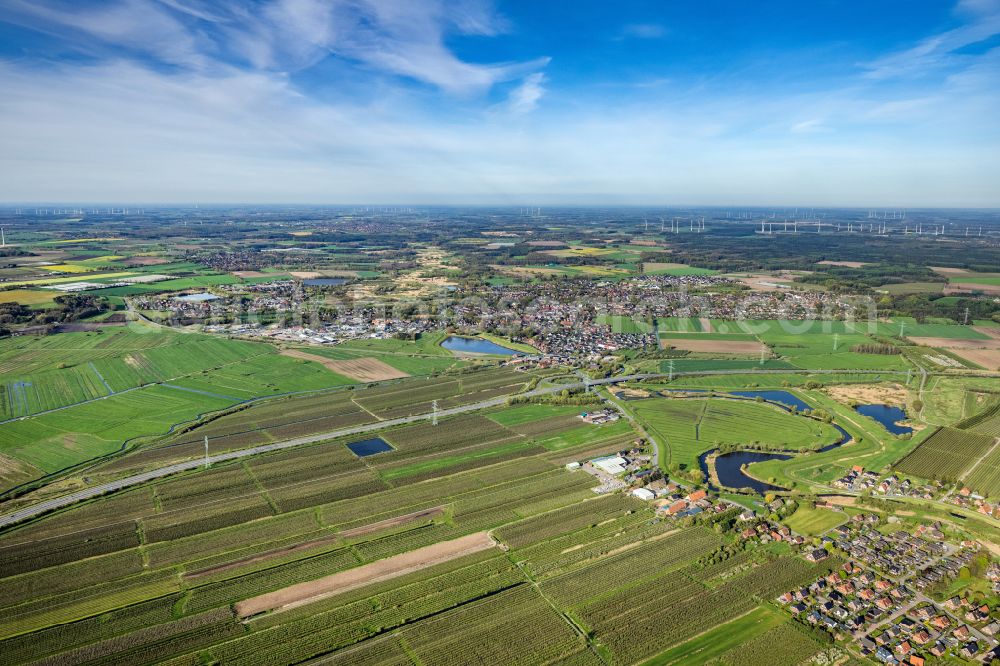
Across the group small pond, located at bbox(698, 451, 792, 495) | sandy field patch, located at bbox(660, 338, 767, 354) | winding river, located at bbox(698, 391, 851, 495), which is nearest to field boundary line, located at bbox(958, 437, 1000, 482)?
winding river, located at bbox(698, 391, 851, 495)

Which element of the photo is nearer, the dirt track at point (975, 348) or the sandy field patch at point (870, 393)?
the sandy field patch at point (870, 393)

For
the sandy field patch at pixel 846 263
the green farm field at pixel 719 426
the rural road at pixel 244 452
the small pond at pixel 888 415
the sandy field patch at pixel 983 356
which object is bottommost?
the rural road at pixel 244 452

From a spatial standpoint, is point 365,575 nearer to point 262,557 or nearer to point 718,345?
point 262,557

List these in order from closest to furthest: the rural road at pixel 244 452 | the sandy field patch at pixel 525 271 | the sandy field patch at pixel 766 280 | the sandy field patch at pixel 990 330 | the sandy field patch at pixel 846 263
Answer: the rural road at pixel 244 452 → the sandy field patch at pixel 990 330 → the sandy field patch at pixel 766 280 → the sandy field patch at pixel 525 271 → the sandy field patch at pixel 846 263

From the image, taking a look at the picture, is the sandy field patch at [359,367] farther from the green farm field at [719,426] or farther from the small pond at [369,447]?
the green farm field at [719,426]

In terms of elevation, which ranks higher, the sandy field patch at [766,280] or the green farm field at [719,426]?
the sandy field patch at [766,280]

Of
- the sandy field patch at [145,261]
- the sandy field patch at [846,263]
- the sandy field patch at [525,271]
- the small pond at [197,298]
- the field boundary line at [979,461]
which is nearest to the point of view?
the field boundary line at [979,461]

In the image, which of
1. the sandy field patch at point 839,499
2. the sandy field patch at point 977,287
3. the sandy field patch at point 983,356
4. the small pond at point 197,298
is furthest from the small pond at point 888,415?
the small pond at point 197,298

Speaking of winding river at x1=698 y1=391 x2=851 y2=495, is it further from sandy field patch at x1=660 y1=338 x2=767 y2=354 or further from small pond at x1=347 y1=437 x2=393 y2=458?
sandy field patch at x1=660 y1=338 x2=767 y2=354
